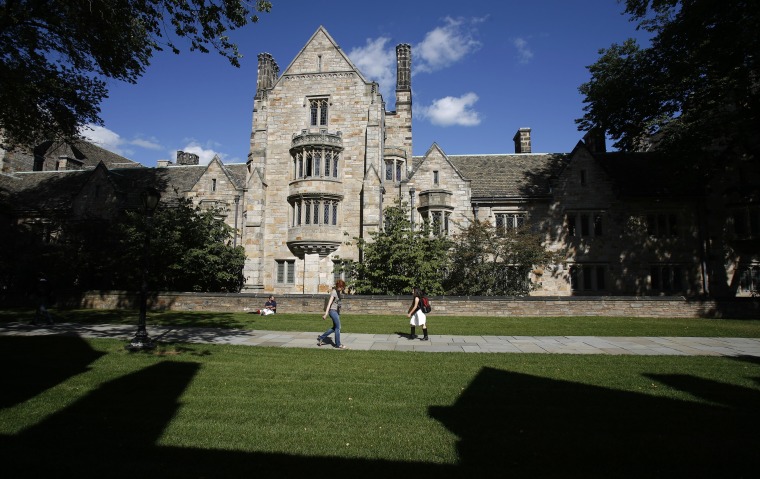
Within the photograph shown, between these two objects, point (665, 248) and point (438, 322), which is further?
point (665, 248)

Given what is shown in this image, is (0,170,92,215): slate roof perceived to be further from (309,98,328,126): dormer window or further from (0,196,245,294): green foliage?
(309,98,328,126): dormer window

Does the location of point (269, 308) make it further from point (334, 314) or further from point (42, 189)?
point (42, 189)

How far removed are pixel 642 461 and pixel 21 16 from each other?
17.6 metres

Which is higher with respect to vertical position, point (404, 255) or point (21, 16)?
point (21, 16)

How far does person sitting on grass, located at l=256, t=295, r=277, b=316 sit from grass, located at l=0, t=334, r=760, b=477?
10.8 metres

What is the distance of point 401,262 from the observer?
2273 centimetres

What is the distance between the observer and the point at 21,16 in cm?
1217

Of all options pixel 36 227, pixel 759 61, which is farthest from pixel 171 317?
pixel 759 61

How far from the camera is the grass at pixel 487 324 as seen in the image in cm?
1477

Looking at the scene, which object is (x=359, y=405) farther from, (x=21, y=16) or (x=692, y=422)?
(x=21, y=16)

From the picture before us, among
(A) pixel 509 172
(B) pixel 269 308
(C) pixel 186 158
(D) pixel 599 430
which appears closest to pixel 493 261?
(A) pixel 509 172

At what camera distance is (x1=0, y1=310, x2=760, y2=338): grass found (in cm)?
1477

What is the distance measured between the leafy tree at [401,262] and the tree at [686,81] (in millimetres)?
13587

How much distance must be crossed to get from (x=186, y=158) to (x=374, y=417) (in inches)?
1698
